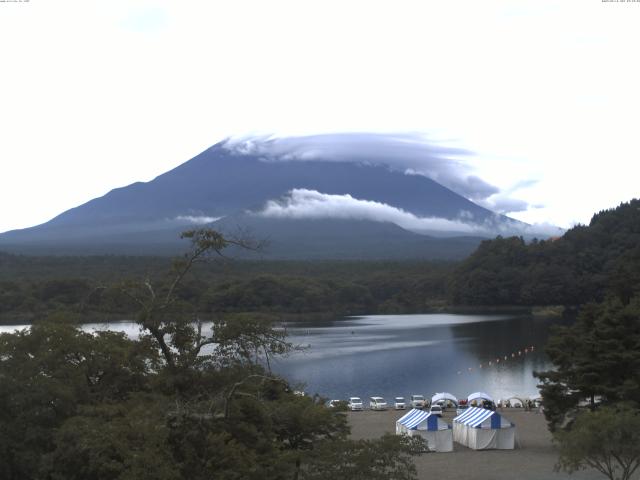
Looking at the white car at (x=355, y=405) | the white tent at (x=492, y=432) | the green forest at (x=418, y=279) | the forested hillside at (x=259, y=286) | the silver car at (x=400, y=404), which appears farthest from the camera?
the green forest at (x=418, y=279)

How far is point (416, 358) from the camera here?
36.9m

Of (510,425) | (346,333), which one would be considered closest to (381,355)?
(346,333)

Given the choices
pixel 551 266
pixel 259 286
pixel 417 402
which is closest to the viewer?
pixel 417 402

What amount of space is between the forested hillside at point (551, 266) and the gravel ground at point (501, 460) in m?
46.2

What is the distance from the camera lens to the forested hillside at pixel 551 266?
65812 mm

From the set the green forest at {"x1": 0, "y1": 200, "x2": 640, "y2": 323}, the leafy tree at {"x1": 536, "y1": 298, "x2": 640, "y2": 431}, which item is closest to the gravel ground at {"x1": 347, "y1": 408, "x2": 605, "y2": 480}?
the leafy tree at {"x1": 536, "y1": 298, "x2": 640, "y2": 431}

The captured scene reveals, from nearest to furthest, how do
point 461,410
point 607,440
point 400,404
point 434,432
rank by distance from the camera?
point 607,440 → point 434,432 → point 461,410 → point 400,404

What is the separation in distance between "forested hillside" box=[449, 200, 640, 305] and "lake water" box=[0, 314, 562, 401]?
12499 mm

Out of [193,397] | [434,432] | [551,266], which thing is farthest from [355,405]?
[551,266]

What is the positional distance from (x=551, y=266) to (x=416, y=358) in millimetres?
34224

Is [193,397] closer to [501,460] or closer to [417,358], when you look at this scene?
[501,460]

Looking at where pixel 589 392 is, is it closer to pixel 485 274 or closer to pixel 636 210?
pixel 485 274

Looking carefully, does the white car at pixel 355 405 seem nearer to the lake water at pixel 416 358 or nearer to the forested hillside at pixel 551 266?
the lake water at pixel 416 358

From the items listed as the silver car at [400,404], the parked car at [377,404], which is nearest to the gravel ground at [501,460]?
the parked car at [377,404]
